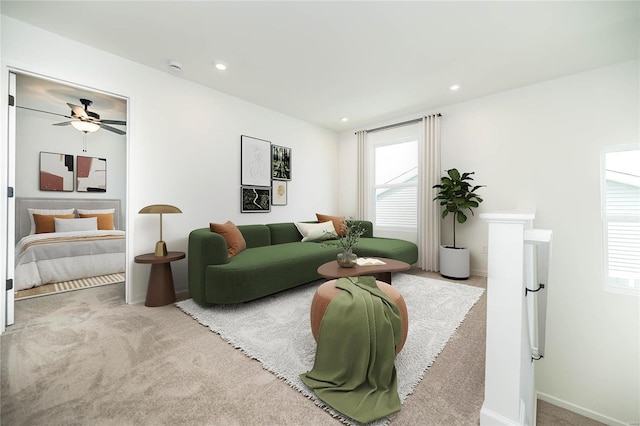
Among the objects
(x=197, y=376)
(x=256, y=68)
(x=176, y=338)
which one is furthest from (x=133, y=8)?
(x=197, y=376)

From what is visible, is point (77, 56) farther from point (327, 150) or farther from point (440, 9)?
point (327, 150)

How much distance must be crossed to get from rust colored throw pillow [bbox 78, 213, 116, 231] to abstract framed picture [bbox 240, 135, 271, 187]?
10.1 feet

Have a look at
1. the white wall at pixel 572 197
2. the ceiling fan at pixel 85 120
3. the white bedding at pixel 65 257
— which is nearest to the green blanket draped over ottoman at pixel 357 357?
the white wall at pixel 572 197

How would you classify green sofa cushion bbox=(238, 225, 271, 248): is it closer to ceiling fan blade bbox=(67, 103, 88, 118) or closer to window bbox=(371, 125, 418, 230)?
window bbox=(371, 125, 418, 230)

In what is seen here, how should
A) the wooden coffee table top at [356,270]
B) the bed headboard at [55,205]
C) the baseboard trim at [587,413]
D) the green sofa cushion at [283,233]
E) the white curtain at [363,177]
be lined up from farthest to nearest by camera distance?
the white curtain at [363,177] → the bed headboard at [55,205] → the green sofa cushion at [283,233] → the wooden coffee table top at [356,270] → the baseboard trim at [587,413]

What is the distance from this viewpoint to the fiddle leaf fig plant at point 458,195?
11.9 ft

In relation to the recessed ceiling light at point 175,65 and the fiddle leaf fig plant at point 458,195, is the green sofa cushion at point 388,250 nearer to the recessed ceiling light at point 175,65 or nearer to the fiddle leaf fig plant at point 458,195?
the fiddle leaf fig plant at point 458,195

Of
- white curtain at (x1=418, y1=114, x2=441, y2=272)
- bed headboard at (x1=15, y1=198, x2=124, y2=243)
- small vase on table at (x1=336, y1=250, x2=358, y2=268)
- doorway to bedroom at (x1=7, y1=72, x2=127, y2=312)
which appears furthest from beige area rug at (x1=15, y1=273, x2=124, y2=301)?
white curtain at (x1=418, y1=114, x2=441, y2=272)

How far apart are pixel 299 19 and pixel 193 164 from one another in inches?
84.0

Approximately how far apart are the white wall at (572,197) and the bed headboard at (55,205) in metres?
6.79

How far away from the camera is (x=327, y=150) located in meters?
5.31

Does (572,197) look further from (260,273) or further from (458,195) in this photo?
(260,273)

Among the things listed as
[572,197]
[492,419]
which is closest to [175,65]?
[492,419]

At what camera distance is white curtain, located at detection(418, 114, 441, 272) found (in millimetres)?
4109
